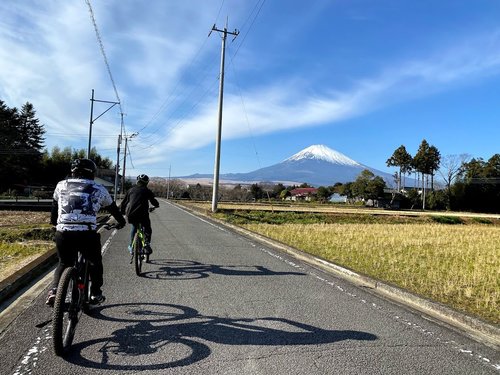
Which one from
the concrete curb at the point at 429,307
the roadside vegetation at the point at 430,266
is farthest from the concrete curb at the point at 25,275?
the roadside vegetation at the point at 430,266

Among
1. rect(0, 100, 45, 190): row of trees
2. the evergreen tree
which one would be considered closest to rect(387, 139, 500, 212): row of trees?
the evergreen tree

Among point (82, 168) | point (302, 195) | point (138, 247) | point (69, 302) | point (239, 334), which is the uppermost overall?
point (302, 195)

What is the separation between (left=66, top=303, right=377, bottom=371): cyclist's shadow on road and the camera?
3607mm

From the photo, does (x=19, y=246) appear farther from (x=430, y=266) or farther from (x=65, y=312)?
(x=430, y=266)

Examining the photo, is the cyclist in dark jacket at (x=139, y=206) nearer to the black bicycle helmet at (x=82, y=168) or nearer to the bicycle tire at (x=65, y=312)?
the black bicycle helmet at (x=82, y=168)

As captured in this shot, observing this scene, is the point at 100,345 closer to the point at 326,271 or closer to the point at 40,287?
the point at 40,287

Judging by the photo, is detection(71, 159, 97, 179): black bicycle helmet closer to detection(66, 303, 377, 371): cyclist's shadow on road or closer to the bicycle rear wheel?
detection(66, 303, 377, 371): cyclist's shadow on road

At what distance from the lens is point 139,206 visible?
25.3 feet

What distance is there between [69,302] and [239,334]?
1697mm

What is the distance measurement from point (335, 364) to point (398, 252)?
27.2ft

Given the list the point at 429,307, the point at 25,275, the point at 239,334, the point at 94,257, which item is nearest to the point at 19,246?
the point at 25,275

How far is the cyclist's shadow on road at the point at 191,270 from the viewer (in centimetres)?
713

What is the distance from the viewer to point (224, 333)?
169 inches

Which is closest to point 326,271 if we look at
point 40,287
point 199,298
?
point 199,298
